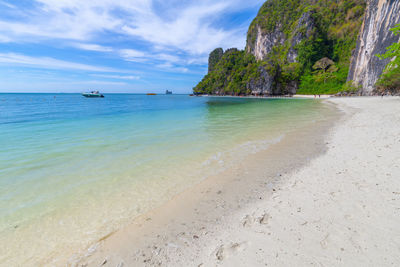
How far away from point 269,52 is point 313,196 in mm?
125275

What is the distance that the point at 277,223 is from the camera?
11.1 feet

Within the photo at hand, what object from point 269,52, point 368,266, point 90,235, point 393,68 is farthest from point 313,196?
point 269,52

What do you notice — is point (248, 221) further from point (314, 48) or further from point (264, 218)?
point (314, 48)

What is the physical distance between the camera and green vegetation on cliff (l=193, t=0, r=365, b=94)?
71.9 meters

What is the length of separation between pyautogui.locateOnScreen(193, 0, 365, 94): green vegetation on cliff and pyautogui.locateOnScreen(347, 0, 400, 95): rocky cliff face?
18.8 m

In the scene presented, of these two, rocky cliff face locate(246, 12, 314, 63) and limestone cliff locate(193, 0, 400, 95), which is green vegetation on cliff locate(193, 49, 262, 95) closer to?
limestone cliff locate(193, 0, 400, 95)

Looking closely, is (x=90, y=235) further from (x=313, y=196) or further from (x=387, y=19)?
(x=387, y=19)

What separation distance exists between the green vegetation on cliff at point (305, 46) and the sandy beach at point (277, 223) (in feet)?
257

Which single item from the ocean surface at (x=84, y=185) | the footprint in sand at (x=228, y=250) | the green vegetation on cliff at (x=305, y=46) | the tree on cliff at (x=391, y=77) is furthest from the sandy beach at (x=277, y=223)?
the green vegetation on cliff at (x=305, y=46)

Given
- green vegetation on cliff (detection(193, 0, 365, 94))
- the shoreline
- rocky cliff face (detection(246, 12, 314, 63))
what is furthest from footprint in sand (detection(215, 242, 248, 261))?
rocky cliff face (detection(246, 12, 314, 63))

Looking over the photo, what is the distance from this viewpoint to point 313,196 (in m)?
4.16

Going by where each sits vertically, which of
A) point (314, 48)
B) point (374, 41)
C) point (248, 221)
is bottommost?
point (248, 221)

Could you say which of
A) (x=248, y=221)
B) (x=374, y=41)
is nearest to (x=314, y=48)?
(x=374, y=41)

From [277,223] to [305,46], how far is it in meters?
100
